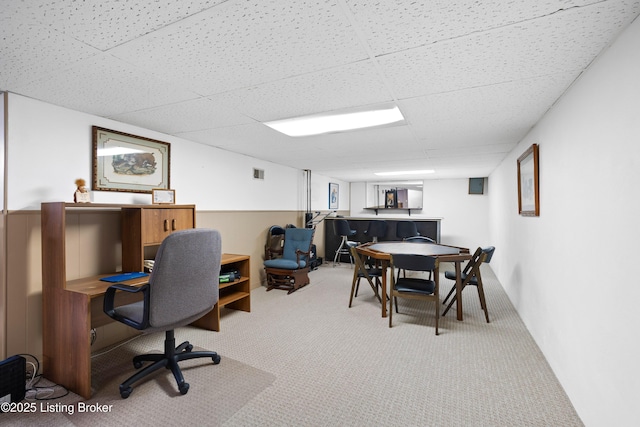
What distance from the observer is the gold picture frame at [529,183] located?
2.62 m

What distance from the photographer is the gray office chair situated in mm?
1892

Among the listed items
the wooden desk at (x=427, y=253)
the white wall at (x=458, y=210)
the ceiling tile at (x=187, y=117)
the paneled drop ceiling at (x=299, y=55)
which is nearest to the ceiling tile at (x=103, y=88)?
the paneled drop ceiling at (x=299, y=55)

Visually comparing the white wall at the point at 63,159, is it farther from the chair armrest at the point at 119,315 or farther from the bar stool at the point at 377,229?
the bar stool at the point at 377,229

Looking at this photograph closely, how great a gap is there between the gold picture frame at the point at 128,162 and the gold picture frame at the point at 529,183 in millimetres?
3820

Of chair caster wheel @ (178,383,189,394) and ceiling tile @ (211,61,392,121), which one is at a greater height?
ceiling tile @ (211,61,392,121)

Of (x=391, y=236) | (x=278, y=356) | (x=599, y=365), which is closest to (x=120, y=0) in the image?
(x=278, y=356)

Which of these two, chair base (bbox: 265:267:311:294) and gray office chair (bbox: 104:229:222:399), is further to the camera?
chair base (bbox: 265:267:311:294)

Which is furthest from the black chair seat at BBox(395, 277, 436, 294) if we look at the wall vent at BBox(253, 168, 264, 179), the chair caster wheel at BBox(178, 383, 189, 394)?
the wall vent at BBox(253, 168, 264, 179)

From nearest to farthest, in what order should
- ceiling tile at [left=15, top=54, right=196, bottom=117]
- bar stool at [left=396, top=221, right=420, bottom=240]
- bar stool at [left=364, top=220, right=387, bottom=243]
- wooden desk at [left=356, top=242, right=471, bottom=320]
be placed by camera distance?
ceiling tile at [left=15, top=54, right=196, bottom=117]
wooden desk at [left=356, top=242, right=471, bottom=320]
bar stool at [left=396, top=221, right=420, bottom=240]
bar stool at [left=364, top=220, right=387, bottom=243]

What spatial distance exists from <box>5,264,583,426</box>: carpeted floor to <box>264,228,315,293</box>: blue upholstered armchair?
1.09m

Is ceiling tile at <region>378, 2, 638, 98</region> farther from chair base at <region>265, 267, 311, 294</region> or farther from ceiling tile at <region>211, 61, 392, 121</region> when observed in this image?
chair base at <region>265, 267, 311, 294</region>

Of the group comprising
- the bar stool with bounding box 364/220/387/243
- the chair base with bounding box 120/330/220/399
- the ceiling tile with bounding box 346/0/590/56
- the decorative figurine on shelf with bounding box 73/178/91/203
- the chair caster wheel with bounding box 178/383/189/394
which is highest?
the ceiling tile with bounding box 346/0/590/56

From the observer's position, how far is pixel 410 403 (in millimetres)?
1908

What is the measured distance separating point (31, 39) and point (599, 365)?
3.41 meters
